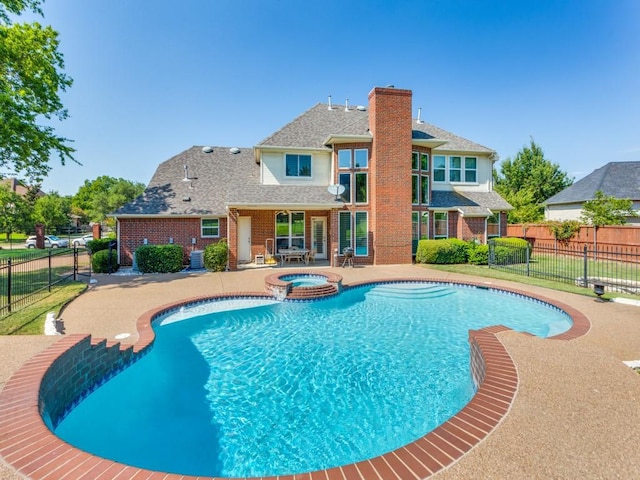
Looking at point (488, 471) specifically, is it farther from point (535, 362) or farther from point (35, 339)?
point (35, 339)

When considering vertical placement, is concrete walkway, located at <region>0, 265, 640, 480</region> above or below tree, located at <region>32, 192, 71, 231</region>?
→ below

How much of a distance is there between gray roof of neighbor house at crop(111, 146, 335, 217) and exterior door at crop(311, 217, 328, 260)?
2.08 metres

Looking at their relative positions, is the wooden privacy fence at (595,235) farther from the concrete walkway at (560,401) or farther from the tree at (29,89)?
the tree at (29,89)

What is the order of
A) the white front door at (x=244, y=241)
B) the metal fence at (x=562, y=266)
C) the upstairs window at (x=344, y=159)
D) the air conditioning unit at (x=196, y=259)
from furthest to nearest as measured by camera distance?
the white front door at (x=244, y=241) < the upstairs window at (x=344, y=159) < the air conditioning unit at (x=196, y=259) < the metal fence at (x=562, y=266)

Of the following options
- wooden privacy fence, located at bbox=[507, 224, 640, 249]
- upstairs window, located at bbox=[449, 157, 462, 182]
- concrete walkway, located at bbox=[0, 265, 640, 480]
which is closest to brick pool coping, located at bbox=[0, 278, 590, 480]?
concrete walkway, located at bbox=[0, 265, 640, 480]

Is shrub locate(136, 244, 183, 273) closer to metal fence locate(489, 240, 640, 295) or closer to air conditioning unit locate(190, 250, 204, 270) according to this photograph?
air conditioning unit locate(190, 250, 204, 270)

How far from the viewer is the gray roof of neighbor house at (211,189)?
17.7 metres

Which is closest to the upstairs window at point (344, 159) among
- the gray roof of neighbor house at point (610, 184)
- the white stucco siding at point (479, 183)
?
the white stucco siding at point (479, 183)

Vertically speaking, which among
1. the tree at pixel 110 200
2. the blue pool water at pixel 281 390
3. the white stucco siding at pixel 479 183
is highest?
the tree at pixel 110 200

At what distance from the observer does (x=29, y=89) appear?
15594 mm

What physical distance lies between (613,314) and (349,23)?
15.1m

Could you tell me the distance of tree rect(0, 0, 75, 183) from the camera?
14391mm

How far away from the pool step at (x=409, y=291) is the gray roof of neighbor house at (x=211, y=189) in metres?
6.38

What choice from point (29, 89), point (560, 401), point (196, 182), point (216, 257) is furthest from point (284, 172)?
point (560, 401)
